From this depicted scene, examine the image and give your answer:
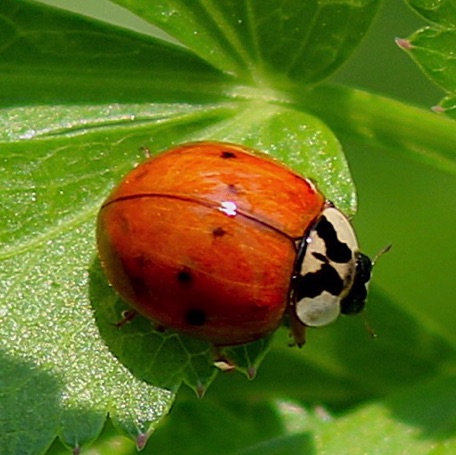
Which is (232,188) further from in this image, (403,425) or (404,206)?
(404,206)

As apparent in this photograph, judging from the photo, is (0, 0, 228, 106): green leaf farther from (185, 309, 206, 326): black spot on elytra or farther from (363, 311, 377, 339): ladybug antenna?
(363, 311, 377, 339): ladybug antenna

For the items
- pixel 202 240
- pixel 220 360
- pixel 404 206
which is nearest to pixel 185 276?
pixel 202 240

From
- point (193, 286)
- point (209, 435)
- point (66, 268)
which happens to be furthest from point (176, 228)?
point (209, 435)

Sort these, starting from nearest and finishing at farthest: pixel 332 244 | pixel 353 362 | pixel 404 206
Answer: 1. pixel 332 244
2. pixel 353 362
3. pixel 404 206

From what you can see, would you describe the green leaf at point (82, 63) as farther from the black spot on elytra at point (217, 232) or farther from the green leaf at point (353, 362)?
the green leaf at point (353, 362)

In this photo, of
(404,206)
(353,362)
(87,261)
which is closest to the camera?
(87,261)

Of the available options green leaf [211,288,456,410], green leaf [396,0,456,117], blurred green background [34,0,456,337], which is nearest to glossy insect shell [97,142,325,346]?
green leaf [396,0,456,117]
